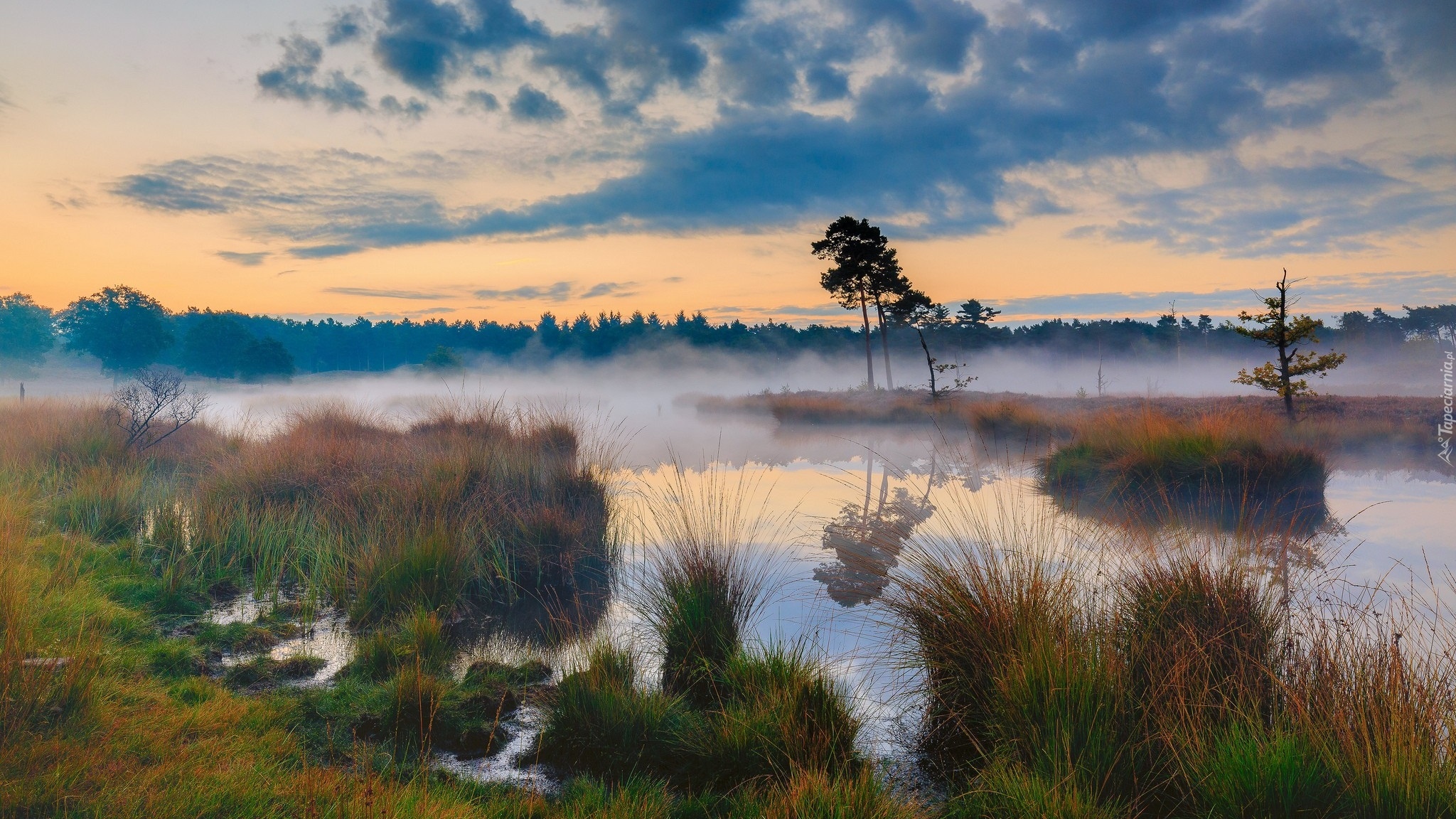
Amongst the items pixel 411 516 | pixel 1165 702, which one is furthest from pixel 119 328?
pixel 1165 702

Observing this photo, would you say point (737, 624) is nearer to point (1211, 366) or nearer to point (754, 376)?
point (754, 376)

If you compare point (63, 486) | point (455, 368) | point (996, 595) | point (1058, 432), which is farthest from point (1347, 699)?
A: point (455, 368)

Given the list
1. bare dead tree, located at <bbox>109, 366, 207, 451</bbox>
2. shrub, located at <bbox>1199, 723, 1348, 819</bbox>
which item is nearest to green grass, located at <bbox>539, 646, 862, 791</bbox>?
shrub, located at <bbox>1199, 723, 1348, 819</bbox>

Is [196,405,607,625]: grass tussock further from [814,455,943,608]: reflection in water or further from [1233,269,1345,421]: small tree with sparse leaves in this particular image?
[1233,269,1345,421]: small tree with sparse leaves

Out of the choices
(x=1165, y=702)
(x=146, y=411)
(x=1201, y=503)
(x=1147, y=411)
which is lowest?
(x=1201, y=503)

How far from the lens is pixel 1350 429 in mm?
15320

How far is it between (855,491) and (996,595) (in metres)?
7.72

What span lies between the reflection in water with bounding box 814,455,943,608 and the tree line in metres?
24.2

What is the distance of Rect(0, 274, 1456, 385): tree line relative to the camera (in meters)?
42.1

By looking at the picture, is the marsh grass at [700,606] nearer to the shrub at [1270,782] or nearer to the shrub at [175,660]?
the shrub at [1270,782]

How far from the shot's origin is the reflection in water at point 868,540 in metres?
5.65

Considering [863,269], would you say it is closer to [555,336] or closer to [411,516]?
[411,516]

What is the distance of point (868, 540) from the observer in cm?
696

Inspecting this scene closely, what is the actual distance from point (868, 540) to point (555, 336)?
9366cm
